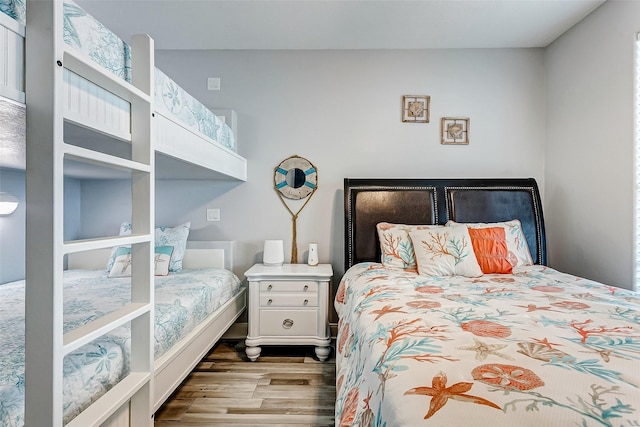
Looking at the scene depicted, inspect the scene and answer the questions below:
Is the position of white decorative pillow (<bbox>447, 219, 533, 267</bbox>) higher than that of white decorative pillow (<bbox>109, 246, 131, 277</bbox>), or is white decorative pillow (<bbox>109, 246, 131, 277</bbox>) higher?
white decorative pillow (<bbox>447, 219, 533, 267</bbox>)

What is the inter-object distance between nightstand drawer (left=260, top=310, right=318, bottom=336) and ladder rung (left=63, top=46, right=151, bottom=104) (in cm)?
176

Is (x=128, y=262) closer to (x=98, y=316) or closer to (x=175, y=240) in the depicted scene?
(x=175, y=240)

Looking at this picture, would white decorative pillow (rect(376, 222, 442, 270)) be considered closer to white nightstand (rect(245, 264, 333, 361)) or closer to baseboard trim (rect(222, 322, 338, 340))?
white nightstand (rect(245, 264, 333, 361))

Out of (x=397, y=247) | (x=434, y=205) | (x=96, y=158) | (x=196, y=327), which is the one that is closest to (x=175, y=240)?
(x=196, y=327)


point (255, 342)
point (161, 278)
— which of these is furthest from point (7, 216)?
point (255, 342)

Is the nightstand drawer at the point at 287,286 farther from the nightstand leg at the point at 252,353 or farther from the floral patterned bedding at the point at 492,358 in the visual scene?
the floral patterned bedding at the point at 492,358

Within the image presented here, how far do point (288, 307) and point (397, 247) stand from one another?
92 centimetres

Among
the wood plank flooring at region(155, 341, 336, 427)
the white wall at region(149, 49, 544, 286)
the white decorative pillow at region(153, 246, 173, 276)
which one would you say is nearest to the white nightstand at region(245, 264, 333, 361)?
the wood plank flooring at region(155, 341, 336, 427)

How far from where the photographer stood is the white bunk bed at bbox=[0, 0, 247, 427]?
2.59 feet

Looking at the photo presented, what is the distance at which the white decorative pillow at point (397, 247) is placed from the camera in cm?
Result: 235

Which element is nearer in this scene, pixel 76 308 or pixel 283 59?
pixel 76 308

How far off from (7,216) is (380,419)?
296 cm

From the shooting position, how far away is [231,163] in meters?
2.53

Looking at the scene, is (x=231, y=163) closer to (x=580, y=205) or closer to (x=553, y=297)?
(x=553, y=297)
